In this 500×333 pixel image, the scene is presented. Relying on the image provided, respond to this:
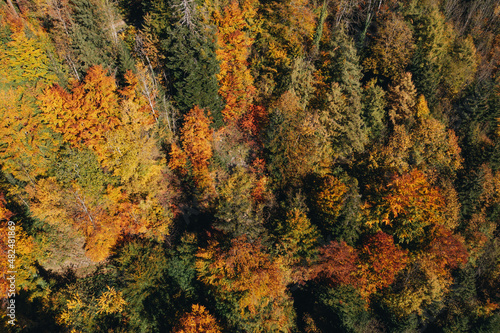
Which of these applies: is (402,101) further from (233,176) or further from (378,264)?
(233,176)

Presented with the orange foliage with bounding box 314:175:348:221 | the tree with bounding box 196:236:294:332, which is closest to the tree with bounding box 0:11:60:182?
the tree with bounding box 196:236:294:332

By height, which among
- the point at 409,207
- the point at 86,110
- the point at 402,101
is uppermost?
the point at 402,101

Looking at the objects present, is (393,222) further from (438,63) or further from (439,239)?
(438,63)

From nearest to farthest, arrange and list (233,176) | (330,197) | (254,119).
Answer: (233,176)
(330,197)
(254,119)

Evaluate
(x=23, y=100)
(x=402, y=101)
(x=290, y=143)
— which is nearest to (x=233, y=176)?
(x=290, y=143)

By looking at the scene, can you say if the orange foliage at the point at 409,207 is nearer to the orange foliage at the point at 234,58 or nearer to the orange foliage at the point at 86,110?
the orange foliage at the point at 234,58

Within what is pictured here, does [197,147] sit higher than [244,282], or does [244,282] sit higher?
[197,147]

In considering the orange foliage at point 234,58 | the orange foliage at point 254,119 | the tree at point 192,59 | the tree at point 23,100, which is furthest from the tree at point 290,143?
the tree at point 23,100
